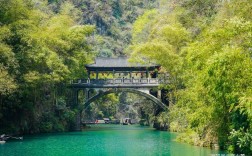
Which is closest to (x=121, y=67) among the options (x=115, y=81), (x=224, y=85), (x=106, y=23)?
(x=115, y=81)

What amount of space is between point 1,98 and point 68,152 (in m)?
8.49

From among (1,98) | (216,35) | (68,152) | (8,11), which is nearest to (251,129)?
(216,35)

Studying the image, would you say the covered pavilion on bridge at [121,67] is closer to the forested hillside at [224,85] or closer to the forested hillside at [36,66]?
the forested hillside at [36,66]

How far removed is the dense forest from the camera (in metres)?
17.3

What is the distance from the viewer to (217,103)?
18.5m

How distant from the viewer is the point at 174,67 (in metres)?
32.0

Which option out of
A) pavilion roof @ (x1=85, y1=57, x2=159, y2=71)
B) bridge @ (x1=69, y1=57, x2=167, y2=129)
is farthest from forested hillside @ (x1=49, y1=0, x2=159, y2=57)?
bridge @ (x1=69, y1=57, x2=167, y2=129)

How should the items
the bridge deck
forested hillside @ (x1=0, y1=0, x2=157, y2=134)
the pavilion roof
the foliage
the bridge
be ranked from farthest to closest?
the pavilion roof
the bridge
the bridge deck
forested hillside @ (x1=0, y1=0, x2=157, y2=134)
the foliage

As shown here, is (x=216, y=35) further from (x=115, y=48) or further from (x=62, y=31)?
(x=115, y=48)

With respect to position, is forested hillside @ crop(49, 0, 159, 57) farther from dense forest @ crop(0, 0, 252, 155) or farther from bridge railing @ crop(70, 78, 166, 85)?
bridge railing @ crop(70, 78, 166, 85)

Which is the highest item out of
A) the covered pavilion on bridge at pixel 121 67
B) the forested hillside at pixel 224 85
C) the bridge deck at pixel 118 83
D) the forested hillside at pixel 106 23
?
the forested hillside at pixel 106 23

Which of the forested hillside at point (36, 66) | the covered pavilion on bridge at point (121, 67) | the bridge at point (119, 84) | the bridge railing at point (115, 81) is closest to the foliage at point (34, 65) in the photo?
the forested hillside at point (36, 66)

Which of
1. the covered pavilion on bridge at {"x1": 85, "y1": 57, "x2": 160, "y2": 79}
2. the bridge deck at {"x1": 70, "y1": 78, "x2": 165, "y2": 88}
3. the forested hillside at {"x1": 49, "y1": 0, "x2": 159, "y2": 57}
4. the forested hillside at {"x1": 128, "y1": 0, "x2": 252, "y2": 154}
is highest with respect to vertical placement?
the forested hillside at {"x1": 49, "y1": 0, "x2": 159, "y2": 57}

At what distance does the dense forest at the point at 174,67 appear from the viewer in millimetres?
17266
